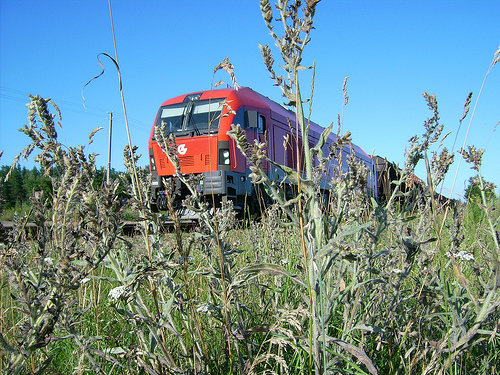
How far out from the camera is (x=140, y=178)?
1.52 meters

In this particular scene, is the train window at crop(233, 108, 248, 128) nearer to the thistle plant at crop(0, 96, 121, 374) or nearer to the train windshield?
the train windshield

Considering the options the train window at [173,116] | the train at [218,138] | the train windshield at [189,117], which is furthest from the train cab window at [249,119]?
the train window at [173,116]

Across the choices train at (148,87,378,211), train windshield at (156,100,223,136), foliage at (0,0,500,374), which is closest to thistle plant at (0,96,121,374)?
foliage at (0,0,500,374)

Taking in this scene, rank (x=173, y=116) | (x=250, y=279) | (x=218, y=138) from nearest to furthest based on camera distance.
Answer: (x=250, y=279)
(x=218, y=138)
(x=173, y=116)

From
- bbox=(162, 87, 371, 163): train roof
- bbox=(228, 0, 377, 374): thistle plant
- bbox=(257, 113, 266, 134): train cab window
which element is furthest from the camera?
bbox=(257, 113, 266, 134): train cab window

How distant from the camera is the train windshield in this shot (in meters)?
9.04

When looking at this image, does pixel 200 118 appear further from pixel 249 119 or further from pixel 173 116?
pixel 249 119

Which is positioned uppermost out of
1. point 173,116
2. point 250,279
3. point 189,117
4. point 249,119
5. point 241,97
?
point 241,97

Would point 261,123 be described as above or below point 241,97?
below

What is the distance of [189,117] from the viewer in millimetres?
9273

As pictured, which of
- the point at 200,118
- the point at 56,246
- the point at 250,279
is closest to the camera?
the point at 56,246

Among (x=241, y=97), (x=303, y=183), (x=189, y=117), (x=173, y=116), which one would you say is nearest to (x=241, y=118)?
(x=241, y=97)

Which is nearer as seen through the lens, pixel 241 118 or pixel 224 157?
pixel 224 157

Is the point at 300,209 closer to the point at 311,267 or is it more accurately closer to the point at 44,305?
the point at 311,267
